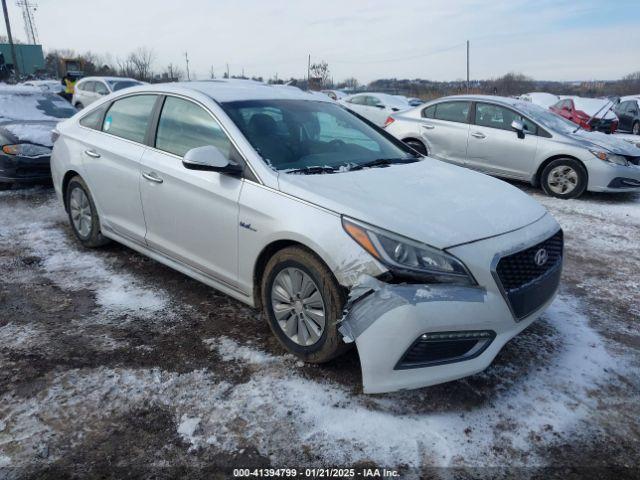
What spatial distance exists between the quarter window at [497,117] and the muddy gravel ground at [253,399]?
459 cm

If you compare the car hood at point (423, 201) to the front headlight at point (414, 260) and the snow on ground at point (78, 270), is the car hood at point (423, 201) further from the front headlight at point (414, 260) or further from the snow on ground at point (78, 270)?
the snow on ground at point (78, 270)

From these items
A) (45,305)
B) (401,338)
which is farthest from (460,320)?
(45,305)

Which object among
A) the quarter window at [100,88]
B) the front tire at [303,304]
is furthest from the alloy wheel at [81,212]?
the quarter window at [100,88]

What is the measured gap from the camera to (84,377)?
2855 millimetres

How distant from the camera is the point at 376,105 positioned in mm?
15031

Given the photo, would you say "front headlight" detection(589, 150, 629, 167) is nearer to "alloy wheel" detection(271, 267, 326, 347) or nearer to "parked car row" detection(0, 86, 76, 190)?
"alloy wheel" detection(271, 267, 326, 347)

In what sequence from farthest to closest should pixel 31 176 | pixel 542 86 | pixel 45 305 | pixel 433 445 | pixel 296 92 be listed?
1. pixel 542 86
2. pixel 31 176
3. pixel 296 92
4. pixel 45 305
5. pixel 433 445

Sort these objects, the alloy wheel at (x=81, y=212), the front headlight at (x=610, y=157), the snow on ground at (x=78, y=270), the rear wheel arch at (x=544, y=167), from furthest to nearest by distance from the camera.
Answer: the rear wheel arch at (x=544, y=167)
the front headlight at (x=610, y=157)
the alloy wheel at (x=81, y=212)
the snow on ground at (x=78, y=270)

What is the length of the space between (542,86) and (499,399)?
58.4m

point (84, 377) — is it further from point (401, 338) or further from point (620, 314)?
point (620, 314)

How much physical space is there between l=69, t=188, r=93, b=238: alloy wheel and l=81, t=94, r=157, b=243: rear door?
270 mm

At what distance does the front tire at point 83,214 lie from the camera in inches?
181

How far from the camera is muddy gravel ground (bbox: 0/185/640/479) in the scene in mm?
2289

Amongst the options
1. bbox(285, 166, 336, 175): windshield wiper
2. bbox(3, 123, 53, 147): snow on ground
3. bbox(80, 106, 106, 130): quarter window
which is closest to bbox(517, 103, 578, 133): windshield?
bbox(285, 166, 336, 175): windshield wiper
